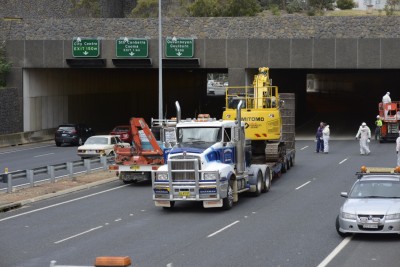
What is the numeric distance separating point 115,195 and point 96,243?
962 centimetres

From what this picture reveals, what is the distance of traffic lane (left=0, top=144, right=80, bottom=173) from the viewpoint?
39.6m

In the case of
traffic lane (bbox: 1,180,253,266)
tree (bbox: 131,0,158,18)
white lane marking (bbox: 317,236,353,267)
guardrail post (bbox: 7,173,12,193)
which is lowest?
traffic lane (bbox: 1,180,253,266)

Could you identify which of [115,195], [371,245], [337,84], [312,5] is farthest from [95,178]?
[337,84]

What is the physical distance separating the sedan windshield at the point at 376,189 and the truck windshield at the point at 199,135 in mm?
6293

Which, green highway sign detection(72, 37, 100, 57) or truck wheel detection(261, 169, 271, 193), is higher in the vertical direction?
green highway sign detection(72, 37, 100, 57)

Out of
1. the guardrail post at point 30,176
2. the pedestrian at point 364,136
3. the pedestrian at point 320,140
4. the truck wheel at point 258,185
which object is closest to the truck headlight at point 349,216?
the truck wheel at point 258,185

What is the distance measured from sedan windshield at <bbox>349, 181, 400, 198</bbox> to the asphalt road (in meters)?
1.05

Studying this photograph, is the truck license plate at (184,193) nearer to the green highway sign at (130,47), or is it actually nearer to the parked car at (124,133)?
the parked car at (124,133)

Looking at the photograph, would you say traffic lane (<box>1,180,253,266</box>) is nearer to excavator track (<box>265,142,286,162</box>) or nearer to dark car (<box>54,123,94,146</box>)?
excavator track (<box>265,142,286,162</box>)

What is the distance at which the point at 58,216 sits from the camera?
23500mm

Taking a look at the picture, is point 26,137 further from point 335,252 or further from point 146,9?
point 335,252

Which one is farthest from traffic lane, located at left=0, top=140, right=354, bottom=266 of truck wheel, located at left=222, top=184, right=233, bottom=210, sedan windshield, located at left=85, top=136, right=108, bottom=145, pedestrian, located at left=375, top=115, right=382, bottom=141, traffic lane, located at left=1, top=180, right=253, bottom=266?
pedestrian, located at left=375, top=115, right=382, bottom=141

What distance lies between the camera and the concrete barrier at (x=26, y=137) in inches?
2079

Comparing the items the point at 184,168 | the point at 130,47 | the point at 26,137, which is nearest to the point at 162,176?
the point at 184,168
